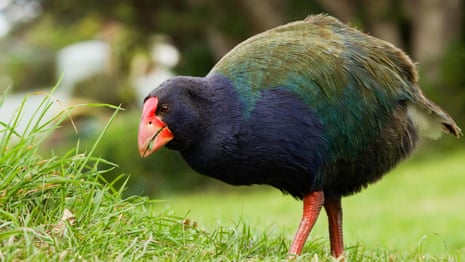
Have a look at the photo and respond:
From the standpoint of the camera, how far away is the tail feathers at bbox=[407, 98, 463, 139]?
458 cm

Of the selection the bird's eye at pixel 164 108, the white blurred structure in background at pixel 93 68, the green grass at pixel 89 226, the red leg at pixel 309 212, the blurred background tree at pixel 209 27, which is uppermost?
the white blurred structure in background at pixel 93 68

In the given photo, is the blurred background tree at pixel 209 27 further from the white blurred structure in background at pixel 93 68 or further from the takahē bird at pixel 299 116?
the takahē bird at pixel 299 116

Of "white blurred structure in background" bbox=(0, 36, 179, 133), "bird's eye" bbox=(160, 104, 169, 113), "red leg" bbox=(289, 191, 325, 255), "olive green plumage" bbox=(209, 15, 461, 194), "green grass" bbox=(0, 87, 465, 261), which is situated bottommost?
"green grass" bbox=(0, 87, 465, 261)

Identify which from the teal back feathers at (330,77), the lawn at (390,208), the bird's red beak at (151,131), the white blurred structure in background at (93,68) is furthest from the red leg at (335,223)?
the white blurred structure in background at (93,68)

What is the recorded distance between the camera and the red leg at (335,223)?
14.5 feet

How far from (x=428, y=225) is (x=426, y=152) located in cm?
447

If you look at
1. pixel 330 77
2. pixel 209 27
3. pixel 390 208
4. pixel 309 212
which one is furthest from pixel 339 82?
pixel 209 27

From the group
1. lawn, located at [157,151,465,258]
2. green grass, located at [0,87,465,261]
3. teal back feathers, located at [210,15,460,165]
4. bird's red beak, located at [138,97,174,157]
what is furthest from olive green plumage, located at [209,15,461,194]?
lawn, located at [157,151,465,258]

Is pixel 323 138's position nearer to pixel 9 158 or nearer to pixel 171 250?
pixel 171 250

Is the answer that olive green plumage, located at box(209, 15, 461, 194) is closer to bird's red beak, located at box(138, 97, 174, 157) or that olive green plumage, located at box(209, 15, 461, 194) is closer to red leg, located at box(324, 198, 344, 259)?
red leg, located at box(324, 198, 344, 259)

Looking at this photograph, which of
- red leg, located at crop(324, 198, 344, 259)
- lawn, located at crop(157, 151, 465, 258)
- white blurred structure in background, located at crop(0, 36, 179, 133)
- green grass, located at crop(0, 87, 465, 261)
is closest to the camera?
green grass, located at crop(0, 87, 465, 261)

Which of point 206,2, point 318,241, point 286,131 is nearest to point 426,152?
point 206,2

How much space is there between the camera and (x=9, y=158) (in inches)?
152

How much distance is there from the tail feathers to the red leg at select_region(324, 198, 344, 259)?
613mm
